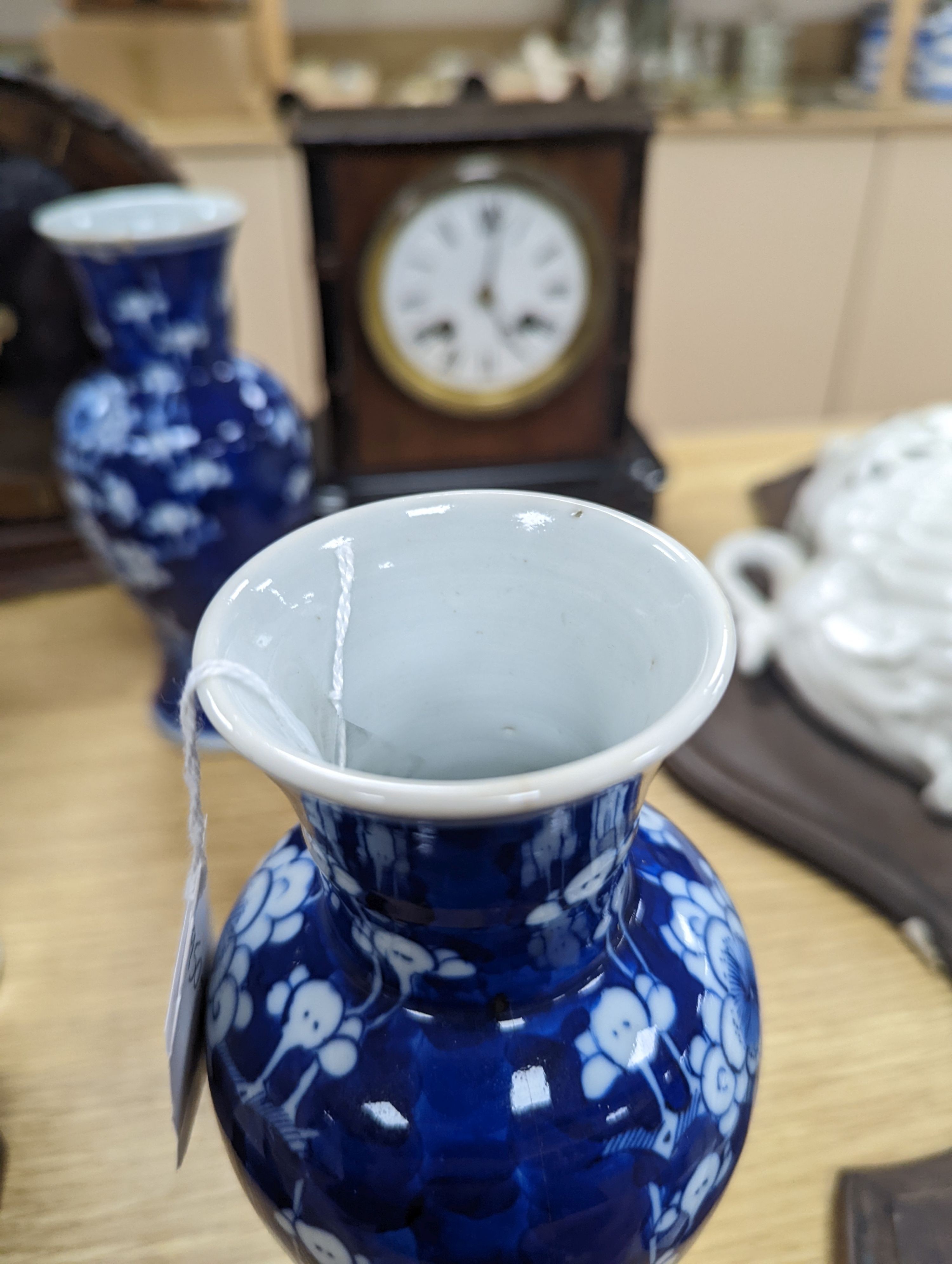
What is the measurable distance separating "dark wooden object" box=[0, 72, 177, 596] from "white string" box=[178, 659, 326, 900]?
566mm

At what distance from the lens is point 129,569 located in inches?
25.5

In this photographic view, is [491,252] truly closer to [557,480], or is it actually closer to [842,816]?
[557,480]

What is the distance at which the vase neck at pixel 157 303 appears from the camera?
0.59 meters

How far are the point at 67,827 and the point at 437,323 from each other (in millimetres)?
457

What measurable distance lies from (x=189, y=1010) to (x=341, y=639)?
13cm

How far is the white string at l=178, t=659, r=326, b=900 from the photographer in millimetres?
285

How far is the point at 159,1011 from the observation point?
1.70 ft

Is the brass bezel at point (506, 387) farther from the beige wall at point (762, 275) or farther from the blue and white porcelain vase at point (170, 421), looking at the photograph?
the beige wall at point (762, 275)

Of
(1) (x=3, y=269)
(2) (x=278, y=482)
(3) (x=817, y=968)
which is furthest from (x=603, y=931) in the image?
(1) (x=3, y=269)

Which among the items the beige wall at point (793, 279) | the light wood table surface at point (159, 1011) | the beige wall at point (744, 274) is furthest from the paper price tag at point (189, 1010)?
the beige wall at point (744, 274)

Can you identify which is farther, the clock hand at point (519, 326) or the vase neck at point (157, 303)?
the clock hand at point (519, 326)

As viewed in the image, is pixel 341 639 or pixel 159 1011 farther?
pixel 159 1011

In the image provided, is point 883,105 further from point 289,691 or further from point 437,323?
point 289,691

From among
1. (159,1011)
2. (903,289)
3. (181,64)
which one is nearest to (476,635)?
(159,1011)
